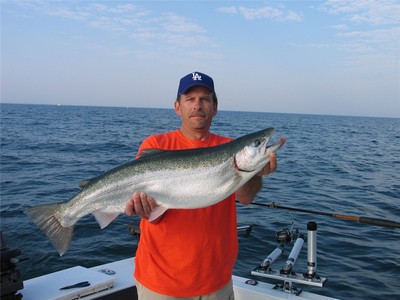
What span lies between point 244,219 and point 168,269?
876 centimetres

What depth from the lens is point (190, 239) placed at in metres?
3.67

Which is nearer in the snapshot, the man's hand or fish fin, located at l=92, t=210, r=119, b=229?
the man's hand

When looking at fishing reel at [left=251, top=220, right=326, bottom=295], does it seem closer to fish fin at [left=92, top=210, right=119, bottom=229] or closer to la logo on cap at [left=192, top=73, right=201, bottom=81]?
fish fin at [left=92, top=210, right=119, bottom=229]

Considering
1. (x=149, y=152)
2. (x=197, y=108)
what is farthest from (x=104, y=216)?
(x=197, y=108)

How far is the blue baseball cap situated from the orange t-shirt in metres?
1.05

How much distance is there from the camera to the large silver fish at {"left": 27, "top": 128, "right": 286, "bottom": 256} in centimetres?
373

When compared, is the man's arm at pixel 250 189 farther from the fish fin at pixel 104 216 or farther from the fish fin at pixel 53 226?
the fish fin at pixel 53 226

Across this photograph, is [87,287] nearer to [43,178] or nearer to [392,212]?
[392,212]

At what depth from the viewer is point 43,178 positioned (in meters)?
18.0

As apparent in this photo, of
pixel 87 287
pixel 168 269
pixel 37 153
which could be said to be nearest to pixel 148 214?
pixel 168 269

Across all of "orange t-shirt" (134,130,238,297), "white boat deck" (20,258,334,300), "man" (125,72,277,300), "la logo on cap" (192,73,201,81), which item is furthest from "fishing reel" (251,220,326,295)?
"la logo on cap" (192,73,201,81)

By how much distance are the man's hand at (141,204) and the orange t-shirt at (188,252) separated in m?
0.15

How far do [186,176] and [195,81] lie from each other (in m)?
0.98

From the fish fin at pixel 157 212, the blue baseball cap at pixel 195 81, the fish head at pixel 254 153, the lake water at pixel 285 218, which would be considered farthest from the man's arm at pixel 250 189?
the lake water at pixel 285 218
